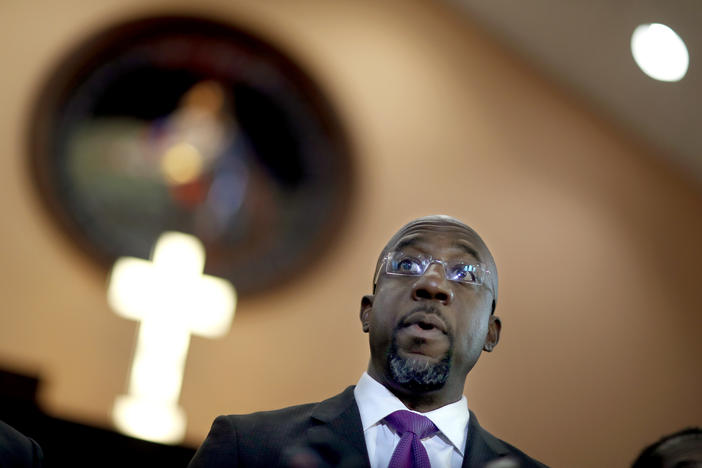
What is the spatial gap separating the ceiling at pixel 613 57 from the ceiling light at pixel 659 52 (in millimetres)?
44

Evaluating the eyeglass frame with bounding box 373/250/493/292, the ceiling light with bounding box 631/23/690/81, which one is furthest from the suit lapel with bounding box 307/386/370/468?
the ceiling light with bounding box 631/23/690/81

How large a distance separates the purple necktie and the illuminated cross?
3.55 metres

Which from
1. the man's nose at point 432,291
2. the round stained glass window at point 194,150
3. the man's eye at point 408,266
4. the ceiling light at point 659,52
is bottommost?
the man's nose at point 432,291

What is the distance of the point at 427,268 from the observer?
2.31 m

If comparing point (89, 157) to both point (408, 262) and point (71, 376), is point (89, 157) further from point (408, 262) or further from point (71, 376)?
point (408, 262)

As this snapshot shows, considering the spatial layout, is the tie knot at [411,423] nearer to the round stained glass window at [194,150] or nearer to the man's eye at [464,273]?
the man's eye at [464,273]

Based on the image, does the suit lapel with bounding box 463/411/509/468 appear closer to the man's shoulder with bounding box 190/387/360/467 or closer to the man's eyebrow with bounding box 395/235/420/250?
the man's shoulder with bounding box 190/387/360/467

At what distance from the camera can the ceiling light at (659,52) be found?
5133 mm

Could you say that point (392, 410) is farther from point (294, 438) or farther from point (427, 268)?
point (427, 268)

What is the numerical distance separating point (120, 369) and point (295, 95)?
199 cm

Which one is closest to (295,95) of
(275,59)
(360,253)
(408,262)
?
(275,59)

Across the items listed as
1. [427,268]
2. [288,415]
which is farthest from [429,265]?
[288,415]

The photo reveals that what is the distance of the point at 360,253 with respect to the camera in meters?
5.94

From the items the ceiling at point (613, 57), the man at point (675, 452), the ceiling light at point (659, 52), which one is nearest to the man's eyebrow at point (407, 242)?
the man at point (675, 452)
